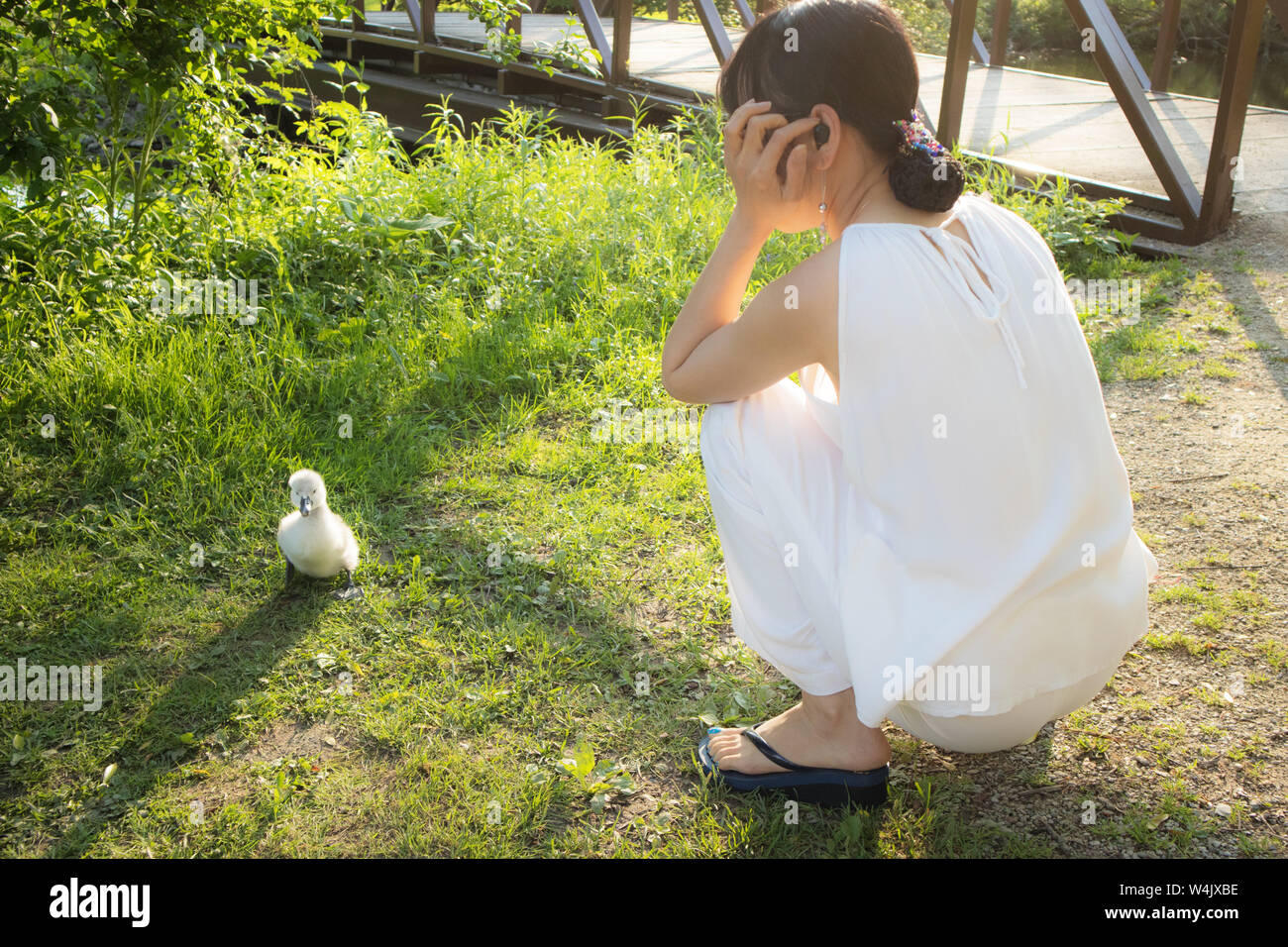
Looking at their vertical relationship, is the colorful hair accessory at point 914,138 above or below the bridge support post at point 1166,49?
below

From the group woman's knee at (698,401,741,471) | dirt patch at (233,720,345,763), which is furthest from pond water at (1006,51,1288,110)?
dirt patch at (233,720,345,763)

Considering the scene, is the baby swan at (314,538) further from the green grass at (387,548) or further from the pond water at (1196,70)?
the pond water at (1196,70)

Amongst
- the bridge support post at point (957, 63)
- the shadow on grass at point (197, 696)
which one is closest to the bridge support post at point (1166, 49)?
the bridge support post at point (957, 63)

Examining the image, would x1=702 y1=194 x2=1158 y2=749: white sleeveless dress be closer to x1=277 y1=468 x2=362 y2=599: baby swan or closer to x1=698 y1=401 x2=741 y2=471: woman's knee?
x1=698 y1=401 x2=741 y2=471: woman's knee

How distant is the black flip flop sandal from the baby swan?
1285 millimetres

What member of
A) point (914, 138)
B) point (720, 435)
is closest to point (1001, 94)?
point (914, 138)

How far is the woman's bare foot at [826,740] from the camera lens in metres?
1.97

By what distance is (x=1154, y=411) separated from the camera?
3748mm

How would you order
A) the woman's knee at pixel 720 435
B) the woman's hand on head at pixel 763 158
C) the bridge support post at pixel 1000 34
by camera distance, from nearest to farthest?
the woman's hand on head at pixel 763 158 < the woman's knee at pixel 720 435 < the bridge support post at pixel 1000 34

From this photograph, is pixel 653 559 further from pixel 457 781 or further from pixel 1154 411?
pixel 1154 411

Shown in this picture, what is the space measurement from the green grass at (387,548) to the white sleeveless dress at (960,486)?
0.44 meters

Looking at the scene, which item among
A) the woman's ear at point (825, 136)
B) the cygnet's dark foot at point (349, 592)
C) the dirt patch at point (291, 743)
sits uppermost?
the woman's ear at point (825, 136)

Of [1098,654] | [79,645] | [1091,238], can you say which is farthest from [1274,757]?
[1091,238]

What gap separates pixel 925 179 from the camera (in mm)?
1726
